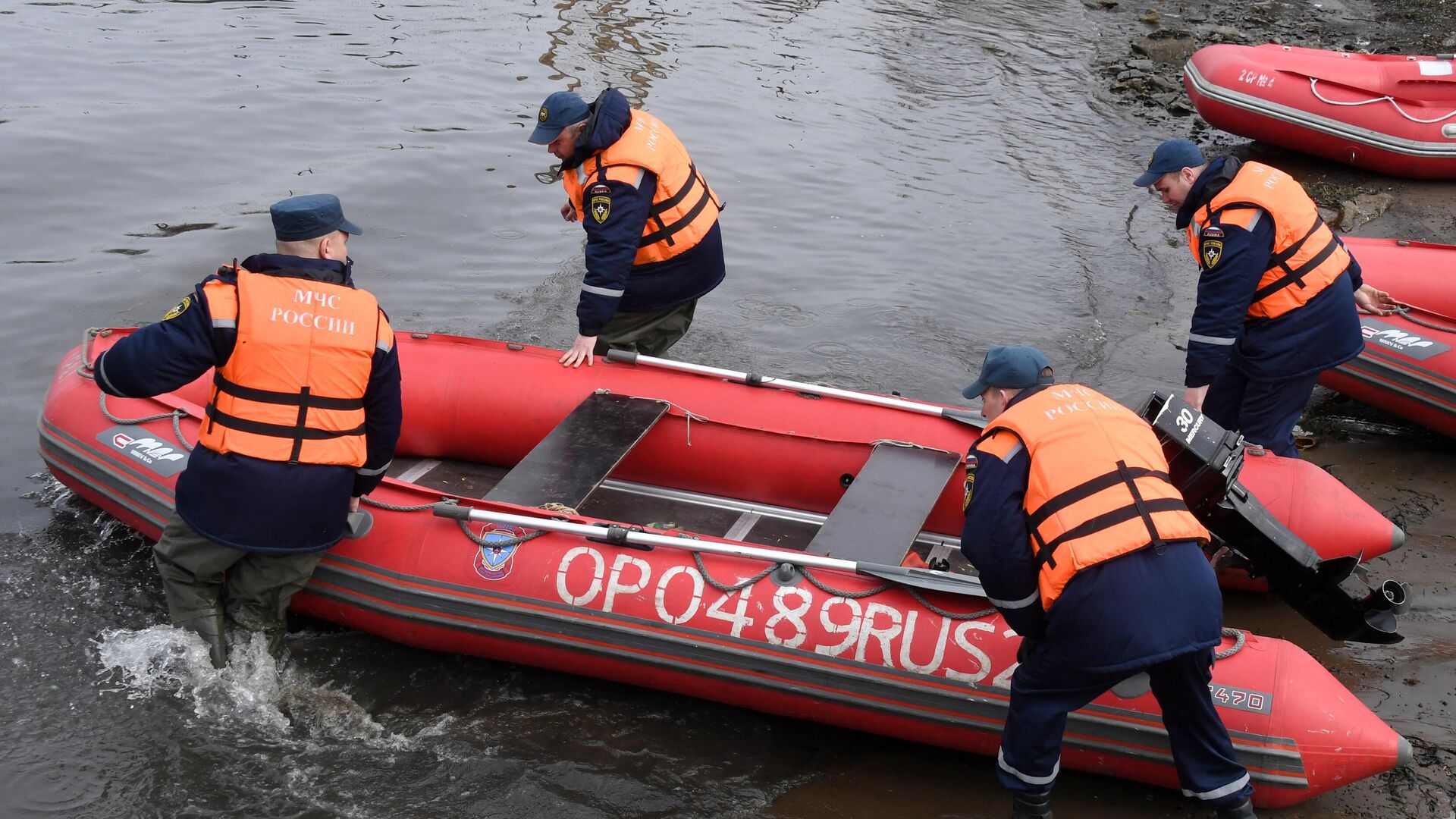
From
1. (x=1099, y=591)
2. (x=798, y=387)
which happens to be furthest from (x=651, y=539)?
(x=1099, y=591)

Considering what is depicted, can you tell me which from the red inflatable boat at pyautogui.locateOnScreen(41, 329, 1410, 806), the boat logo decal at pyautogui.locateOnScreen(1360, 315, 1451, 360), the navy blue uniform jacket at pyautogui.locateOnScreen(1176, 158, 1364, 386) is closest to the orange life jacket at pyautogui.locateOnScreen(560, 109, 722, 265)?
the red inflatable boat at pyautogui.locateOnScreen(41, 329, 1410, 806)

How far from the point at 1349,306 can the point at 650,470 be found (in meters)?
2.73

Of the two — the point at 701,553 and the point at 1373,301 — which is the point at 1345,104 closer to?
the point at 1373,301

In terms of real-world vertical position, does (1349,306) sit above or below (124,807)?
above

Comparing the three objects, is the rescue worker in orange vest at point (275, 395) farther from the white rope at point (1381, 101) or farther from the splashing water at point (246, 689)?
the white rope at point (1381, 101)

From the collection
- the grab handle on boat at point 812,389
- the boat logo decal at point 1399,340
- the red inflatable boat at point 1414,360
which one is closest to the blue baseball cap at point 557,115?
the grab handle on boat at point 812,389

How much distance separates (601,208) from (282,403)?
1.56m

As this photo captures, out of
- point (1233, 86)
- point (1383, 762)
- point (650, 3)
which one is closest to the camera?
point (1383, 762)

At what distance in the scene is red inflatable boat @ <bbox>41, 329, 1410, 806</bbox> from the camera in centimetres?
337

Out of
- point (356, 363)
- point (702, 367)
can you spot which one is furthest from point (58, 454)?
point (702, 367)

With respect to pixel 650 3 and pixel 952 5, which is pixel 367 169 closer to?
pixel 650 3

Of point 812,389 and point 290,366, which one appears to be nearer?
point 290,366

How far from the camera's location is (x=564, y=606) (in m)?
3.76

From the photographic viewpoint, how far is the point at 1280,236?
164 inches
